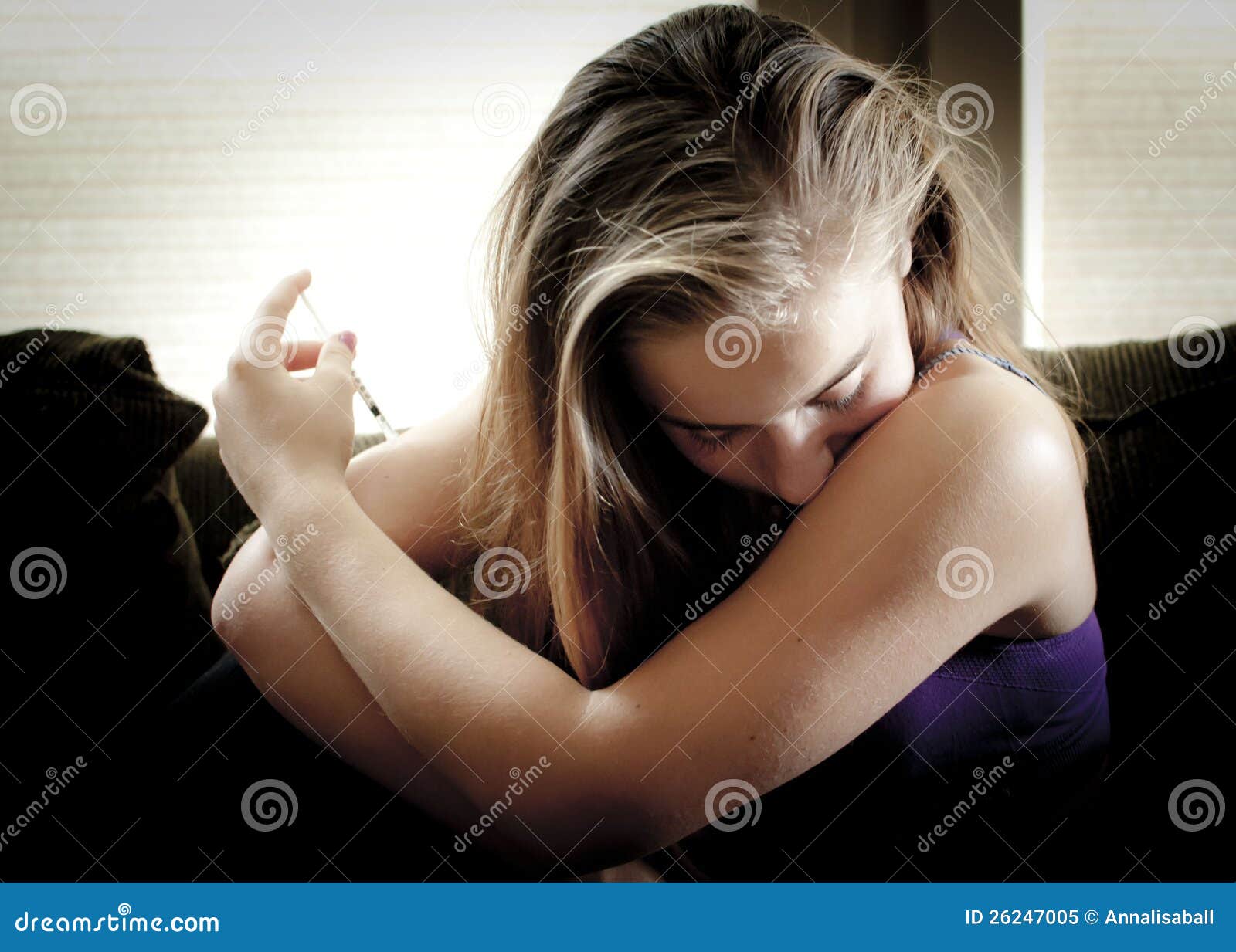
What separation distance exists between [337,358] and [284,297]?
0.07 meters

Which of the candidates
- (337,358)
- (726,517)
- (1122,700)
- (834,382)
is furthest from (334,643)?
(1122,700)

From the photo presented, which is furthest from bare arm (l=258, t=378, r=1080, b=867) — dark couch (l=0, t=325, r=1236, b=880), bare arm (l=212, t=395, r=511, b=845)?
A: dark couch (l=0, t=325, r=1236, b=880)

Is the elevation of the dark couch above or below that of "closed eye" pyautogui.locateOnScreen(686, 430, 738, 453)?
below

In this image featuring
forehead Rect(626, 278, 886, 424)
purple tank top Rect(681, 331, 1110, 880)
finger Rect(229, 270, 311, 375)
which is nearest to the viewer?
forehead Rect(626, 278, 886, 424)

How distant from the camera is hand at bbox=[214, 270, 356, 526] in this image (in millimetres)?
708

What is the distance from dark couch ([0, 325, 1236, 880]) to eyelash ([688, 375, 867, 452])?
424 millimetres

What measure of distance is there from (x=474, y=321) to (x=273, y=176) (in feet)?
2.58

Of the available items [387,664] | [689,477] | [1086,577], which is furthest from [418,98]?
[1086,577]

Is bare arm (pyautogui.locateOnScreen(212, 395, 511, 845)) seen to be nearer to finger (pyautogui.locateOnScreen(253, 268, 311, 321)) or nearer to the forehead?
finger (pyautogui.locateOnScreen(253, 268, 311, 321))

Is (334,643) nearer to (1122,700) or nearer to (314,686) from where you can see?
(314,686)

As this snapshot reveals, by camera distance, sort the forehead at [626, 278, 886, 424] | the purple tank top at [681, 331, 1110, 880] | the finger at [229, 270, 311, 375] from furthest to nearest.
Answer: the finger at [229, 270, 311, 375]
the purple tank top at [681, 331, 1110, 880]
the forehead at [626, 278, 886, 424]

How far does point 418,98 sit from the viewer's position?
1.28 meters

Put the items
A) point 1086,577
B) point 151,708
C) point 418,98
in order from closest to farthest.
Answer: point 1086,577 < point 151,708 < point 418,98

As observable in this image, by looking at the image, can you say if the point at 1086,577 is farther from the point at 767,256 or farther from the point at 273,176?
the point at 273,176
